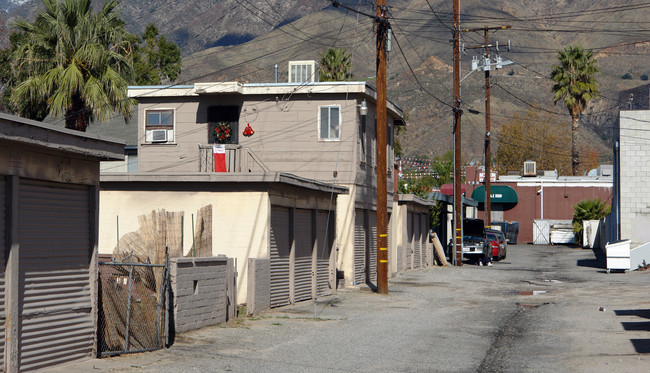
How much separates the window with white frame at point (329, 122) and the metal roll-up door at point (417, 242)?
39.8ft

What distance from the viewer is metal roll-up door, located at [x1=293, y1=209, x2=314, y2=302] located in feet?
75.6

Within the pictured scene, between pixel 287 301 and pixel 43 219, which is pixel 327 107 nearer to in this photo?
pixel 287 301

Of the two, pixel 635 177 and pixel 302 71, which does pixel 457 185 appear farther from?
pixel 302 71

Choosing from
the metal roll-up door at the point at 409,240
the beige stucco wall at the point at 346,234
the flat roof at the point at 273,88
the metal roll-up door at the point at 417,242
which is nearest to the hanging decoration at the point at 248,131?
the flat roof at the point at 273,88

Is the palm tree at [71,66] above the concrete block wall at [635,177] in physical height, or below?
above

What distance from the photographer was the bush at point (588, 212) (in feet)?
201

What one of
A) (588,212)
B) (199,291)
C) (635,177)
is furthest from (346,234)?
(588,212)

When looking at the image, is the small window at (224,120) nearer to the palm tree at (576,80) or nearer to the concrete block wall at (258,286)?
the concrete block wall at (258,286)

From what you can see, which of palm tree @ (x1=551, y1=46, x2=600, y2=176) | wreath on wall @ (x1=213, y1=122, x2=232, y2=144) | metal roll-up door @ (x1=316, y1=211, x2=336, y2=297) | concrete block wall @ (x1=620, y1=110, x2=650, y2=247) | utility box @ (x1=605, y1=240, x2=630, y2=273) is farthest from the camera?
palm tree @ (x1=551, y1=46, x2=600, y2=176)

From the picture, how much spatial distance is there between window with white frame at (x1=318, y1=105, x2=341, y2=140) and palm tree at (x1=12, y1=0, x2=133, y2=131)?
21.2 feet

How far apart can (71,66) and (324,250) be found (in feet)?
33.2

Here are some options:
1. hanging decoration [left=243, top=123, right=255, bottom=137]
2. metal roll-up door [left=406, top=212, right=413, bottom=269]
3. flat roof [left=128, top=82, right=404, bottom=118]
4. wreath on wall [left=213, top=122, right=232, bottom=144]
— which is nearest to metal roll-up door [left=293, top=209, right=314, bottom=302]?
hanging decoration [left=243, top=123, right=255, bottom=137]

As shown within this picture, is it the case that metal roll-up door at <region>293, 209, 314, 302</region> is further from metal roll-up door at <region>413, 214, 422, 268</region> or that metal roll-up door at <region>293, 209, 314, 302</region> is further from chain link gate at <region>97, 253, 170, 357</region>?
metal roll-up door at <region>413, 214, 422, 268</region>

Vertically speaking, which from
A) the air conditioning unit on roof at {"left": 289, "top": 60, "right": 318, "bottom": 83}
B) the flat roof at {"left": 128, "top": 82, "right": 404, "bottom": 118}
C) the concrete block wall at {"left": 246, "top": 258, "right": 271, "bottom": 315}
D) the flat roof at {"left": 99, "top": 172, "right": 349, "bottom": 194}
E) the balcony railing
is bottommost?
the concrete block wall at {"left": 246, "top": 258, "right": 271, "bottom": 315}
